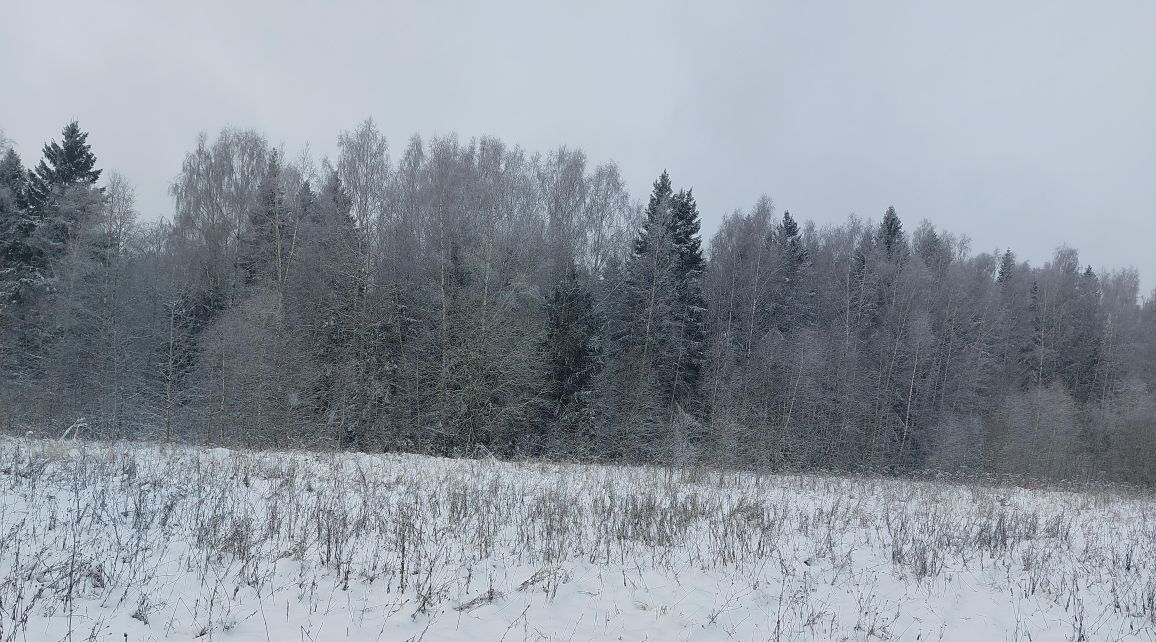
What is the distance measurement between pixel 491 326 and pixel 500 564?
69.9 feet

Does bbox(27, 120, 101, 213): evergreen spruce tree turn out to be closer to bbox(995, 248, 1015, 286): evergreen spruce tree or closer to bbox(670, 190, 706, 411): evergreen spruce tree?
bbox(670, 190, 706, 411): evergreen spruce tree

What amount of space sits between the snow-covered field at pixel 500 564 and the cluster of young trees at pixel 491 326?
13.3 metres

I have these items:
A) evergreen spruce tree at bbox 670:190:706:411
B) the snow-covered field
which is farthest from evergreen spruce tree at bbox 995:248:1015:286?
the snow-covered field

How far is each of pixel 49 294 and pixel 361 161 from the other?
16.6 metres

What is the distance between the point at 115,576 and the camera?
495 centimetres

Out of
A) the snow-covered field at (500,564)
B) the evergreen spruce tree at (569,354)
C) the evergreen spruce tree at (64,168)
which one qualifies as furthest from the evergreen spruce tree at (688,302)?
the evergreen spruce tree at (64,168)

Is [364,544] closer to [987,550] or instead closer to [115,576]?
[115,576]

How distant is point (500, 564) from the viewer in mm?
5820

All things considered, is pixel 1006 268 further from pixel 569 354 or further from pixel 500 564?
pixel 500 564

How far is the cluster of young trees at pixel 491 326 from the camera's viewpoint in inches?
1043

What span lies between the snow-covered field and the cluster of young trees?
43.6 feet

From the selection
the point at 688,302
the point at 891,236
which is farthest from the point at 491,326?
the point at 891,236

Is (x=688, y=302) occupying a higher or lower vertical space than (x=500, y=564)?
higher

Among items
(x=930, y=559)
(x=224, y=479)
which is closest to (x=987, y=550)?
(x=930, y=559)
